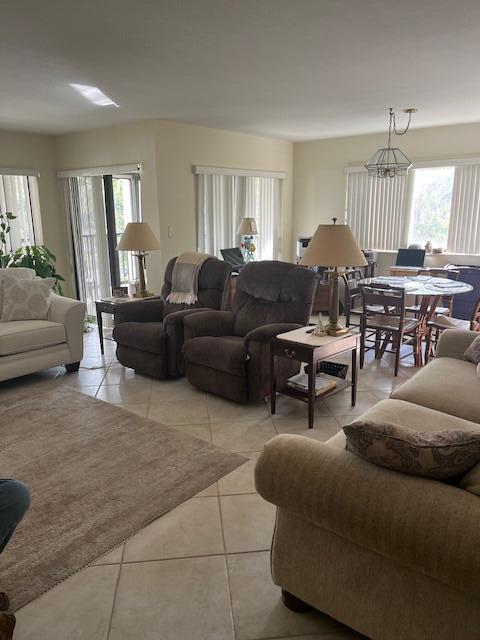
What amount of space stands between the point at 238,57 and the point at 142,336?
7.46ft

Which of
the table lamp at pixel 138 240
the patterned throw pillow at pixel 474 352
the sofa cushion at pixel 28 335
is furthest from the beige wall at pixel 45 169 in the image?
the patterned throw pillow at pixel 474 352

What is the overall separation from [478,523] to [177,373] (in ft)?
10.2

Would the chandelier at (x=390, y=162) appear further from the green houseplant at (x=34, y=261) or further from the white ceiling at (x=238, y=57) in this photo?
the green houseplant at (x=34, y=261)

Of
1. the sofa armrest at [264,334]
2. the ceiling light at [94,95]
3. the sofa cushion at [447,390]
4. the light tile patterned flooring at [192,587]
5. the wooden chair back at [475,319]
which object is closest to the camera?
the light tile patterned flooring at [192,587]

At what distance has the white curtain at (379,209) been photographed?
6.59 m

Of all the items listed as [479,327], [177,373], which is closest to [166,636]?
[177,373]

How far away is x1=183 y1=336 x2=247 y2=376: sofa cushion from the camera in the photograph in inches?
135

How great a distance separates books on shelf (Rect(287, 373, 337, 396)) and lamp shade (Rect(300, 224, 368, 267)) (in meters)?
0.86

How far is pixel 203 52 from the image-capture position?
3.01 m

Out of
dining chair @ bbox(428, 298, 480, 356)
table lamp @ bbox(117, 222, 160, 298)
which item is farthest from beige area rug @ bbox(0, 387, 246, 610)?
dining chair @ bbox(428, 298, 480, 356)

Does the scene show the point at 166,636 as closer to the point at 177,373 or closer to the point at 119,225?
the point at 177,373

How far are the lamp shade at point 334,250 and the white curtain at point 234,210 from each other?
2891 mm

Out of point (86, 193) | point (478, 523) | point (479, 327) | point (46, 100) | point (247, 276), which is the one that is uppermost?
point (46, 100)

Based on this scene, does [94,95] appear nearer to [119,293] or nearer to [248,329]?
[119,293]
